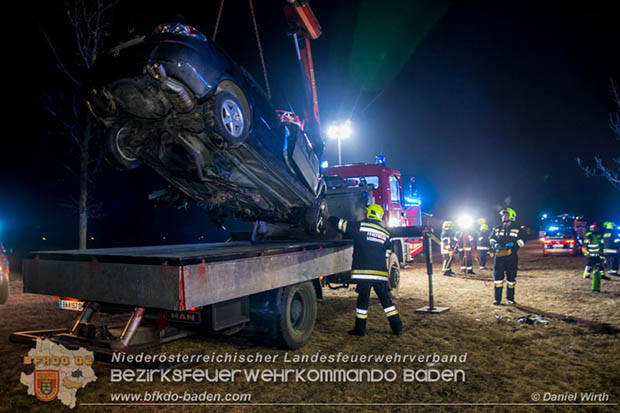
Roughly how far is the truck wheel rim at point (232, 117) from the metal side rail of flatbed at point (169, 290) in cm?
131

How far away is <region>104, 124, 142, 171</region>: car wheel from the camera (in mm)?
4445

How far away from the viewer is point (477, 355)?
15.6 ft

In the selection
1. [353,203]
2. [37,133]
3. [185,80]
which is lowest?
[353,203]

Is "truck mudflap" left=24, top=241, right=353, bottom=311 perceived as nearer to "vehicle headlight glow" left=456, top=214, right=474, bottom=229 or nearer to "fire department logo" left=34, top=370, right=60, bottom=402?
"fire department logo" left=34, top=370, right=60, bottom=402

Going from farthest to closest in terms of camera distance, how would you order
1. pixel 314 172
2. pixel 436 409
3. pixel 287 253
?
pixel 314 172
pixel 287 253
pixel 436 409

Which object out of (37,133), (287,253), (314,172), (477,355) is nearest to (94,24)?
(37,133)

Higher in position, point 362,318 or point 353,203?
point 353,203

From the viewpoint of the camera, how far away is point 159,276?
3.24 metres

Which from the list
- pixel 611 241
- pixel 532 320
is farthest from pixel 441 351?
pixel 611 241

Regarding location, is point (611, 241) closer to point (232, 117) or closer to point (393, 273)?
point (393, 273)

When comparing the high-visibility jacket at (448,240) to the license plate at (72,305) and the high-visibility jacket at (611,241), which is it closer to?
the high-visibility jacket at (611,241)

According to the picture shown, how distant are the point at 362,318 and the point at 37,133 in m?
14.0

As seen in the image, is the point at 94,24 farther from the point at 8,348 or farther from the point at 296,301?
the point at 296,301

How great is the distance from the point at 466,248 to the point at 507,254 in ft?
16.8
